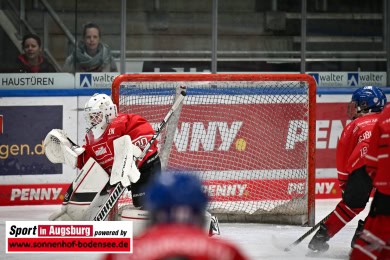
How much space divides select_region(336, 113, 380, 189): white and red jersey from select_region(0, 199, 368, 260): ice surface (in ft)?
2.36

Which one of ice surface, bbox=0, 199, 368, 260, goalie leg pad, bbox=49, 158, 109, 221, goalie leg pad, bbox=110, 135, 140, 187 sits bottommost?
ice surface, bbox=0, 199, 368, 260

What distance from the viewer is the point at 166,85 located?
7.45 m

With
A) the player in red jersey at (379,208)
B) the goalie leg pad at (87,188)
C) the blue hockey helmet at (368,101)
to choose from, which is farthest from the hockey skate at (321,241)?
the player in red jersey at (379,208)

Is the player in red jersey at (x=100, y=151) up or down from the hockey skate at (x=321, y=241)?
up

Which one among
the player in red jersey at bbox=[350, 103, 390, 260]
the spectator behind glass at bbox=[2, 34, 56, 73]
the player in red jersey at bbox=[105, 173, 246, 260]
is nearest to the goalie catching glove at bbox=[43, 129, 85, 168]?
the spectator behind glass at bbox=[2, 34, 56, 73]

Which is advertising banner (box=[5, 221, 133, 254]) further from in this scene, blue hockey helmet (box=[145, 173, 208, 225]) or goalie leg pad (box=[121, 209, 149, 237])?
blue hockey helmet (box=[145, 173, 208, 225])

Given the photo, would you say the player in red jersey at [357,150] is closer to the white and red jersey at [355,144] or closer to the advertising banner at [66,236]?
the white and red jersey at [355,144]

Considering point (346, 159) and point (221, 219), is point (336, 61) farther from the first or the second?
point (346, 159)

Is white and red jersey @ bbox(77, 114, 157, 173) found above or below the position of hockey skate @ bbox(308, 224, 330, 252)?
above

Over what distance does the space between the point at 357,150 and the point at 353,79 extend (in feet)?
10.8

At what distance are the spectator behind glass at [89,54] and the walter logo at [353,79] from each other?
196cm

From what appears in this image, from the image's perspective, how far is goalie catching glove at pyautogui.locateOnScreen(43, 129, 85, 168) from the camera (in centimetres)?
636

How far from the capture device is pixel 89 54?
8547mm

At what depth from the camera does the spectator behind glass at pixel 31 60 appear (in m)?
8.39
